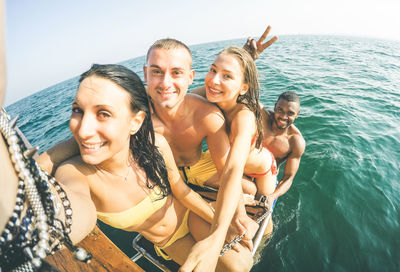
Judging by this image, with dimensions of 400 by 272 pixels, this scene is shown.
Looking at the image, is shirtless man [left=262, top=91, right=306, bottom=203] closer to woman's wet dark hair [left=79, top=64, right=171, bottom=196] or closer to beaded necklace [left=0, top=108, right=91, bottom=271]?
woman's wet dark hair [left=79, top=64, right=171, bottom=196]

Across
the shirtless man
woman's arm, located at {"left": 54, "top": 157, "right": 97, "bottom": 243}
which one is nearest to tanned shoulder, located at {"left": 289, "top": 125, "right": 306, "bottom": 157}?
the shirtless man

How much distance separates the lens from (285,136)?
12.1 feet

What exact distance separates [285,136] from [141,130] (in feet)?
9.82

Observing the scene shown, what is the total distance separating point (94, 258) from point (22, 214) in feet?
3.48

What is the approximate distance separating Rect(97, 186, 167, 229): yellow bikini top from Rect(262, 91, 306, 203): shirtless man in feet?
7.70

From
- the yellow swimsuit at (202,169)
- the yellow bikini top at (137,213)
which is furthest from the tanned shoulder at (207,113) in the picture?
the yellow bikini top at (137,213)

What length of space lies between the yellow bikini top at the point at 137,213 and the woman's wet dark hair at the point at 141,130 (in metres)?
0.09

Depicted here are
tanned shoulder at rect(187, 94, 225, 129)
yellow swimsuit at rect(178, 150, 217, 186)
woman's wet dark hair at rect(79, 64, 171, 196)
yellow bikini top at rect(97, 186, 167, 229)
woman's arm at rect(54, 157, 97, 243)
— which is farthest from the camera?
yellow swimsuit at rect(178, 150, 217, 186)

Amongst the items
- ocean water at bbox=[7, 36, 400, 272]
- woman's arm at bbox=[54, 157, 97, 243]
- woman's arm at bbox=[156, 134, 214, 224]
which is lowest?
ocean water at bbox=[7, 36, 400, 272]

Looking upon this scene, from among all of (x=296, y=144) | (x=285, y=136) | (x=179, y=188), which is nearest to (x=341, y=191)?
(x=296, y=144)

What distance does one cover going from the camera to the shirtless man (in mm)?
3443

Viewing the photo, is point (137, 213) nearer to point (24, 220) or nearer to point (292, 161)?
point (24, 220)

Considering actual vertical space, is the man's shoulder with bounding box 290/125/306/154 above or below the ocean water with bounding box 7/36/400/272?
above

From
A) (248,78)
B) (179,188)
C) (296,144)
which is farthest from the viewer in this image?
(296,144)
